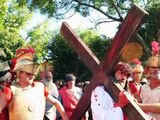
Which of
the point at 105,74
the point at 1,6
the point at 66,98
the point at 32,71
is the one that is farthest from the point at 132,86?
the point at 1,6

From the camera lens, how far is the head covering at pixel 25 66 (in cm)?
535

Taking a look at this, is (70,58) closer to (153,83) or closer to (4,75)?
(153,83)

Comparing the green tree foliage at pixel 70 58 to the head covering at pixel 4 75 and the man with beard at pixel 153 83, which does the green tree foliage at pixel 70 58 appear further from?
the head covering at pixel 4 75

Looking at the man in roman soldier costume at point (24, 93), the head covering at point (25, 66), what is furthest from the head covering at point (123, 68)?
the head covering at point (25, 66)

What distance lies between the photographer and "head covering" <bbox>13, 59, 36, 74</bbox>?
5.35 metres

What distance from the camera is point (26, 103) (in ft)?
17.9

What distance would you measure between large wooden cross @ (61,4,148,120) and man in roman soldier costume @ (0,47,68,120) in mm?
893

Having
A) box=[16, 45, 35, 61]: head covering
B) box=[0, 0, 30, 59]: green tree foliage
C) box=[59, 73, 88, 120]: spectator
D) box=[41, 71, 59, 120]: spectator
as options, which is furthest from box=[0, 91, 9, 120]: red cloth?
box=[0, 0, 30, 59]: green tree foliage

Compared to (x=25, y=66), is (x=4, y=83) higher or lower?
lower

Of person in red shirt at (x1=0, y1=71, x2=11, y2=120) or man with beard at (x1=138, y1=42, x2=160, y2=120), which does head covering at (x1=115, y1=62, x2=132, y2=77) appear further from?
person in red shirt at (x1=0, y1=71, x2=11, y2=120)

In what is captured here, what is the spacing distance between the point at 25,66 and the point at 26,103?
17.8 inches

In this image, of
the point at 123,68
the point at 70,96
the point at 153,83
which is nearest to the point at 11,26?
the point at 70,96

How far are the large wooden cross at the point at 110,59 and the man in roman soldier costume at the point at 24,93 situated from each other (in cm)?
89

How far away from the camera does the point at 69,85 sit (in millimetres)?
9367
